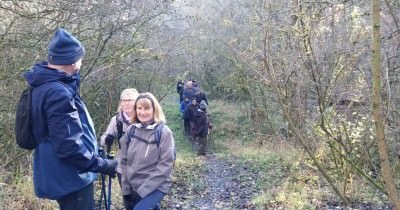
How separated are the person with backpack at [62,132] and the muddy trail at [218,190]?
4141 mm

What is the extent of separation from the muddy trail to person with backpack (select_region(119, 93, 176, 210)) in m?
2.70

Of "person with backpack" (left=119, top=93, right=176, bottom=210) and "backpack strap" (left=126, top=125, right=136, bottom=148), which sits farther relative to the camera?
"backpack strap" (left=126, top=125, right=136, bottom=148)

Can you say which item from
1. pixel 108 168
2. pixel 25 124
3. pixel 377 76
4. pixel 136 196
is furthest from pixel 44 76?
pixel 377 76

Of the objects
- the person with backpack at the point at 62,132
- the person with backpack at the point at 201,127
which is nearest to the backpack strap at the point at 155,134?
the person with backpack at the point at 62,132

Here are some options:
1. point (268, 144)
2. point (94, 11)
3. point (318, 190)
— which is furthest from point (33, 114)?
point (268, 144)

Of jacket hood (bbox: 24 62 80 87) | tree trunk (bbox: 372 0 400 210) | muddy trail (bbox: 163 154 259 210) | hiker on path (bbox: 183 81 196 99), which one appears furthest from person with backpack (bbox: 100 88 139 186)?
hiker on path (bbox: 183 81 196 99)

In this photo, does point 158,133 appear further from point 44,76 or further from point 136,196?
point 44,76

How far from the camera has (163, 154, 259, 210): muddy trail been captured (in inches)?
305

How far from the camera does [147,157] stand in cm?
477

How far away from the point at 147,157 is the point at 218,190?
14.9 ft

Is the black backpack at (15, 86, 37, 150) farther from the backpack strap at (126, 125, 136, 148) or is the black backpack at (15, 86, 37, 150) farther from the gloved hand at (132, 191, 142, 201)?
the gloved hand at (132, 191, 142, 201)

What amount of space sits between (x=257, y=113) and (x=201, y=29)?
4.17m

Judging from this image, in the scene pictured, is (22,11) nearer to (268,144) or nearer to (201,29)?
(268,144)

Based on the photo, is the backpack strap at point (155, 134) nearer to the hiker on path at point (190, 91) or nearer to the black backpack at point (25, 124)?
the black backpack at point (25, 124)
